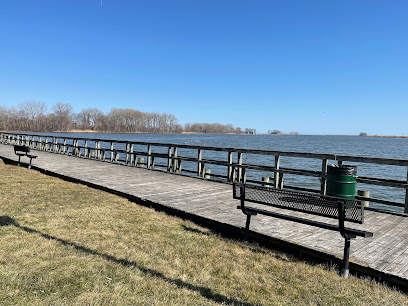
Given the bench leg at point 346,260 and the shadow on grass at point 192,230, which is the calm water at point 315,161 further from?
the bench leg at point 346,260

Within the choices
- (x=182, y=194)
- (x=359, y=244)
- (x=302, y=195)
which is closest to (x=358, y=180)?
(x=359, y=244)

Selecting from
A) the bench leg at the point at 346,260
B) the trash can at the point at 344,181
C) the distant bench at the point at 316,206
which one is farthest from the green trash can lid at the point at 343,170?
the bench leg at the point at 346,260

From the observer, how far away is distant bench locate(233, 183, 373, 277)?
3.36 metres

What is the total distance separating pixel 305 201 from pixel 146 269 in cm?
215

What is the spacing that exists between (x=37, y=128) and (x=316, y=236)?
138 metres

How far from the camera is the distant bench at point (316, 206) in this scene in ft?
11.0

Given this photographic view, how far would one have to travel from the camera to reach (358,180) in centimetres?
648

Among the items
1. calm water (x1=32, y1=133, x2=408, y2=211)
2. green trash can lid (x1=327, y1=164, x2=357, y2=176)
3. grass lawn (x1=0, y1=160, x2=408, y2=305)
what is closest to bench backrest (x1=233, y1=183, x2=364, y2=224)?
grass lawn (x1=0, y1=160, x2=408, y2=305)

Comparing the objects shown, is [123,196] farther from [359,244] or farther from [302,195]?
[359,244]

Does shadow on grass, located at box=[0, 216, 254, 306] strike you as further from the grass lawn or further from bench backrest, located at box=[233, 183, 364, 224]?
bench backrest, located at box=[233, 183, 364, 224]

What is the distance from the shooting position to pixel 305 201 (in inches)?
151

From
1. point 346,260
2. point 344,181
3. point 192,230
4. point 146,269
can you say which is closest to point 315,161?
point 344,181

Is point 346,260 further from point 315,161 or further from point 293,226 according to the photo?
point 315,161

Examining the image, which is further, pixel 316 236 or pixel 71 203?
pixel 71 203
